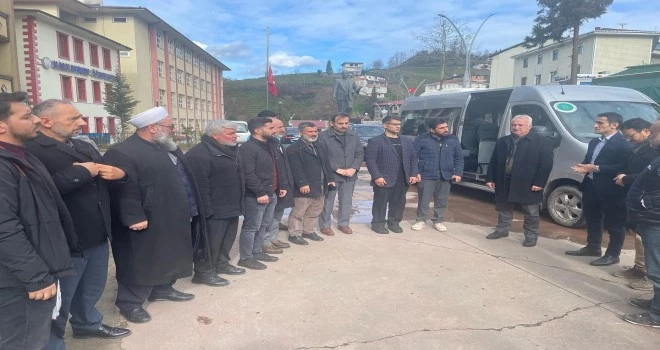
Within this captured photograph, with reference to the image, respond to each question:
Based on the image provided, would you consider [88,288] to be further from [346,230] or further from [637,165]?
[637,165]

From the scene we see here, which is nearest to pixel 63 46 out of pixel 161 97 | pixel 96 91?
pixel 96 91

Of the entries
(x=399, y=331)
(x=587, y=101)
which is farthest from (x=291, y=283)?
(x=587, y=101)

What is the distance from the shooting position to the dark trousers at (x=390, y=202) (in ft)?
20.8

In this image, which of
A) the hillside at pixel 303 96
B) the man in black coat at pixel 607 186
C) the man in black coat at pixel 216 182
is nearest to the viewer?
the man in black coat at pixel 216 182

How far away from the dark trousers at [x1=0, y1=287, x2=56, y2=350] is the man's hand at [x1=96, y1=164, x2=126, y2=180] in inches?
35.9

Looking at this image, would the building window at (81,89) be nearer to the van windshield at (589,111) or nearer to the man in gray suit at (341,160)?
the man in gray suit at (341,160)

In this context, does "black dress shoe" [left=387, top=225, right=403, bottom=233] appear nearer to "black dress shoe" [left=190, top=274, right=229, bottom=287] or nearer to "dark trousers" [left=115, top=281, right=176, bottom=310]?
"black dress shoe" [left=190, top=274, right=229, bottom=287]

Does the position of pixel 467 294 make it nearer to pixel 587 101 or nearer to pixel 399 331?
pixel 399 331

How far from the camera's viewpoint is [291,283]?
4.36m

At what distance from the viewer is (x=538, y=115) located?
7414mm

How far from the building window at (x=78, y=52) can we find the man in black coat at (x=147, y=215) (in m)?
31.8

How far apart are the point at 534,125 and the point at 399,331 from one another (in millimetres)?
5422

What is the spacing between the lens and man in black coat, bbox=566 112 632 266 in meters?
4.76

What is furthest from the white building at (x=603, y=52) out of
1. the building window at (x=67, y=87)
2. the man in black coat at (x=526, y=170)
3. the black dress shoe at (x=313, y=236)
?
the building window at (x=67, y=87)
